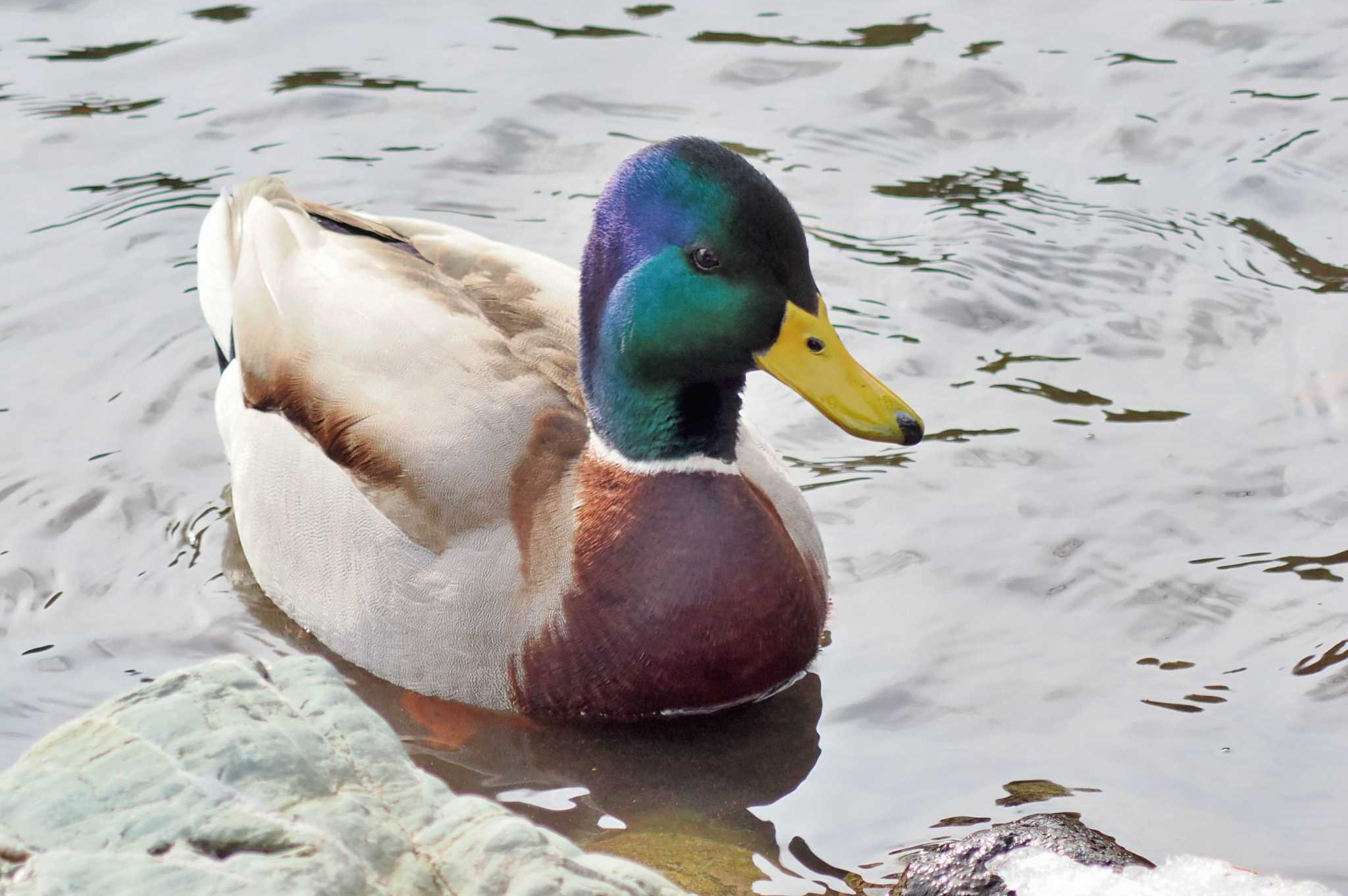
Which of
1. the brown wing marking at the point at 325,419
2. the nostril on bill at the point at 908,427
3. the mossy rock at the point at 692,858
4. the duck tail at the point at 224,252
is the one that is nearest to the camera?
the mossy rock at the point at 692,858

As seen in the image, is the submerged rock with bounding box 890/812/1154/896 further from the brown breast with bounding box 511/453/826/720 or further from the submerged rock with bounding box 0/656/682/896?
the brown breast with bounding box 511/453/826/720

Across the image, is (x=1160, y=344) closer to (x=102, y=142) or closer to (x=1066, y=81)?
(x=1066, y=81)

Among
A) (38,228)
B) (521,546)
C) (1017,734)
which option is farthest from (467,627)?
(38,228)

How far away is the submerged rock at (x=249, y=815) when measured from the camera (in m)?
2.80

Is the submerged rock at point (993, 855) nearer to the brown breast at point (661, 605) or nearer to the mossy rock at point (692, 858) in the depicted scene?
the mossy rock at point (692, 858)

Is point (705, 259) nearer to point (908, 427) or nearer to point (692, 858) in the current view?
point (908, 427)

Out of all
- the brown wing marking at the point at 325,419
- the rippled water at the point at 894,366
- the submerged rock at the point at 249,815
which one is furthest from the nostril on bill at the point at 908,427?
the submerged rock at the point at 249,815

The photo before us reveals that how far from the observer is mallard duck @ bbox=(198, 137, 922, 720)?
15.3 feet

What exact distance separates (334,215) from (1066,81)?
373 cm

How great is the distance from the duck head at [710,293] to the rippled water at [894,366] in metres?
0.97

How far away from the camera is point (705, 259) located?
465cm

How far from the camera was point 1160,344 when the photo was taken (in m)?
6.53

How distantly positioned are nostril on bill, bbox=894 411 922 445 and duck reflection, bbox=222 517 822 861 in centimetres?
94

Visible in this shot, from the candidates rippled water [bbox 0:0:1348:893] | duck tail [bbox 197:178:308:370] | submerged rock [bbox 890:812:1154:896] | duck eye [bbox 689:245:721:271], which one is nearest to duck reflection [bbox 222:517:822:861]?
rippled water [bbox 0:0:1348:893]
